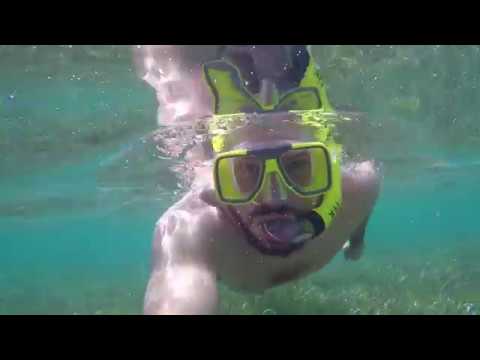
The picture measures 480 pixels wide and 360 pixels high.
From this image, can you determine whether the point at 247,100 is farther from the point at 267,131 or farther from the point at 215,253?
the point at 215,253

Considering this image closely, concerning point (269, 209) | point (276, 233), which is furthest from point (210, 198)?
point (276, 233)

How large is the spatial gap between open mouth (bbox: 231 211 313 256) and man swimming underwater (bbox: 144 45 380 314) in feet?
0.04

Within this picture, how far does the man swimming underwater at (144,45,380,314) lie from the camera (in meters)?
5.69

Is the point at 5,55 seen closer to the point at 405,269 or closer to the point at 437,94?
the point at 437,94

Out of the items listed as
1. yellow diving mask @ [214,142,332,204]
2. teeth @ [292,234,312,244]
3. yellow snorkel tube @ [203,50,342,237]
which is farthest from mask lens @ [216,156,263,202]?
yellow snorkel tube @ [203,50,342,237]

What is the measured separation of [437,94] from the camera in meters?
17.3

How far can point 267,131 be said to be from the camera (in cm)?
796

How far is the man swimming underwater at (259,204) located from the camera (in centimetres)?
569

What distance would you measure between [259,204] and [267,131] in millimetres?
2001

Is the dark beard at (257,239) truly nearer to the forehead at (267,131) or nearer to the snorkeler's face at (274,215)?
the snorkeler's face at (274,215)

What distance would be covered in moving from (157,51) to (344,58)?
4975 mm

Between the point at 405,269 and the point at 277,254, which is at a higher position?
the point at 277,254

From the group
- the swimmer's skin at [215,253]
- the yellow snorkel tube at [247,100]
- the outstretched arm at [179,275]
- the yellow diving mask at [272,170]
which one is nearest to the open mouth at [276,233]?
the swimmer's skin at [215,253]
